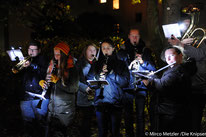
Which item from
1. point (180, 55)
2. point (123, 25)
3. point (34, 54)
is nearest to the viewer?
point (180, 55)

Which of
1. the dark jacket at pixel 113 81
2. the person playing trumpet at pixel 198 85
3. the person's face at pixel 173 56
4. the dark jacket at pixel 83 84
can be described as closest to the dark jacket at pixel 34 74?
the dark jacket at pixel 83 84

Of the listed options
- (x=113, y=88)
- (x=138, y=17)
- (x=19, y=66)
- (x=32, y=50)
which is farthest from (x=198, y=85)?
Answer: (x=138, y=17)

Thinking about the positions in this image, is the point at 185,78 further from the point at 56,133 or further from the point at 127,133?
the point at 56,133

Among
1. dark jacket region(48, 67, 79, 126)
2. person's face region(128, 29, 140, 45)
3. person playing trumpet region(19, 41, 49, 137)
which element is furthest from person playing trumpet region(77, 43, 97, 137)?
person's face region(128, 29, 140, 45)

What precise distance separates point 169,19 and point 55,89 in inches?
173

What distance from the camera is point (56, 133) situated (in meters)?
6.25

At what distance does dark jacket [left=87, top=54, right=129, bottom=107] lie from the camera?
4605mm

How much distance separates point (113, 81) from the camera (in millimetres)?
4727

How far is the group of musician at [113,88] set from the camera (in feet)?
12.4

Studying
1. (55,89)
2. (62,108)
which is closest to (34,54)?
(55,89)

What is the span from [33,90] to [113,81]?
5.98 feet

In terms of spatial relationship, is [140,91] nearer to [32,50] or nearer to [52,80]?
[52,80]

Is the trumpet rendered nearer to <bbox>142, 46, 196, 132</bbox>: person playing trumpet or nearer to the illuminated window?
<bbox>142, 46, 196, 132</bbox>: person playing trumpet

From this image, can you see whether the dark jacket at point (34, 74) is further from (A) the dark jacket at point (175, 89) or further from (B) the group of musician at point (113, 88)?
(A) the dark jacket at point (175, 89)
